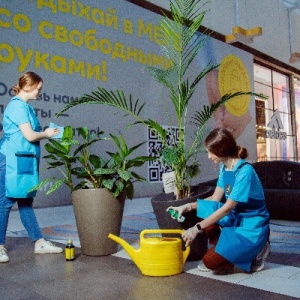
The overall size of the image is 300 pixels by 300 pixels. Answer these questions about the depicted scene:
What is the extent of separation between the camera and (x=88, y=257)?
2115mm

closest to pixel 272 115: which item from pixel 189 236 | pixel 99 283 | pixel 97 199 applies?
pixel 97 199

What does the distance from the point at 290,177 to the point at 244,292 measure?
2.23 m

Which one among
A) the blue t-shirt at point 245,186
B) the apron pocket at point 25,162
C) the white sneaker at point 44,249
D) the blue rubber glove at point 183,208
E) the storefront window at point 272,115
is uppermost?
the storefront window at point 272,115

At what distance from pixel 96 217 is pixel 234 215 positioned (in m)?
0.80

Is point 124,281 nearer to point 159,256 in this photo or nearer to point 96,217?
point 159,256

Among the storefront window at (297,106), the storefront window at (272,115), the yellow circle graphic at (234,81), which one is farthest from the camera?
the storefront window at (297,106)

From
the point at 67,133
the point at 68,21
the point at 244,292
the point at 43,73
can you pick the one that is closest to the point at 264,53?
the point at 68,21

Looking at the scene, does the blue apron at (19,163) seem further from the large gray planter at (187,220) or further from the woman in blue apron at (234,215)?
the woman in blue apron at (234,215)

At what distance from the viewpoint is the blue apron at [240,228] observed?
1.65 m

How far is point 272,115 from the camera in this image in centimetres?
803

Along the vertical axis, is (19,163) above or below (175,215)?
above

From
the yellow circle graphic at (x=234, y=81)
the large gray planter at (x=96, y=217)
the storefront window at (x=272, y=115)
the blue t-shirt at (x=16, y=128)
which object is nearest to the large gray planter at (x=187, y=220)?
the large gray planter at (x=96, y=217)

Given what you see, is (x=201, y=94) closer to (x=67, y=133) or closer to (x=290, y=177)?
(x=290, y=177)

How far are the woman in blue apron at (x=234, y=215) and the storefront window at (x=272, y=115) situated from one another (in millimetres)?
6603
